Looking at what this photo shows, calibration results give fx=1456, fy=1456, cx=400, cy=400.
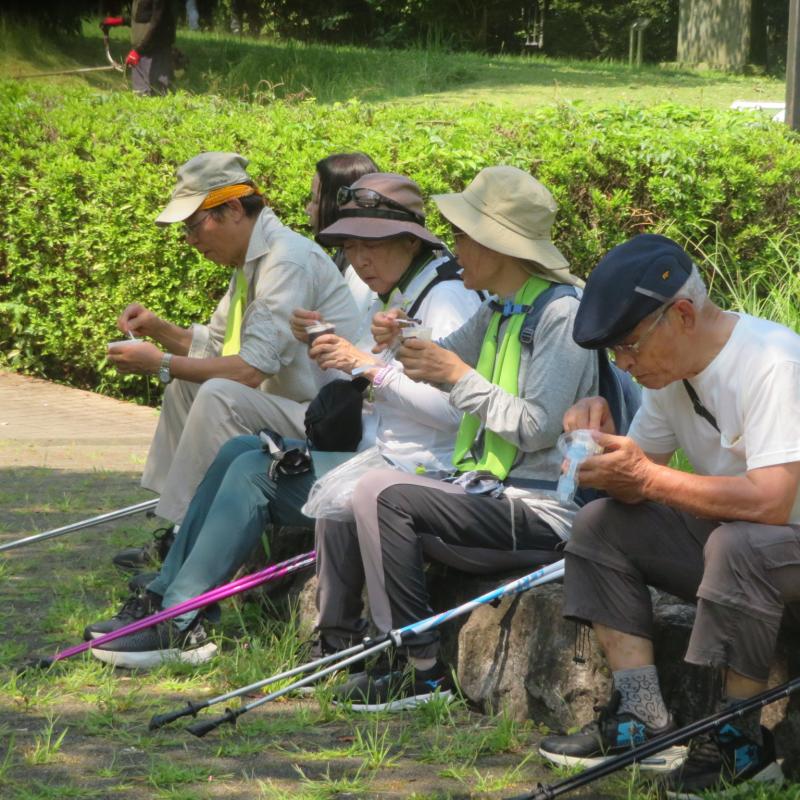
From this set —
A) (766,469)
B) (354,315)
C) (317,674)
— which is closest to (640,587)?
(766,469)

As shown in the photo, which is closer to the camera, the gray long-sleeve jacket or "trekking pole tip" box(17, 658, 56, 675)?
the gray long-sleeve jacket

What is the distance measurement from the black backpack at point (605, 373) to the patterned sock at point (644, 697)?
86 centimetres

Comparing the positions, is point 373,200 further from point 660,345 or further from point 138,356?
point 660,345

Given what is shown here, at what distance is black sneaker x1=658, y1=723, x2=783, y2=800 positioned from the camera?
11.0 feet

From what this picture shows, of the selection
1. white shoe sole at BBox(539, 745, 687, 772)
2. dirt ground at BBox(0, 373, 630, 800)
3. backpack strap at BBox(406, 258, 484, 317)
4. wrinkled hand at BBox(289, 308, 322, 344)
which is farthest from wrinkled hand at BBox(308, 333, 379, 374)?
white shoe sole at BBox(539, 745, 687, 772)

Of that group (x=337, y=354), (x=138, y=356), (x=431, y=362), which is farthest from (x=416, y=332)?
(x=138, y=356)

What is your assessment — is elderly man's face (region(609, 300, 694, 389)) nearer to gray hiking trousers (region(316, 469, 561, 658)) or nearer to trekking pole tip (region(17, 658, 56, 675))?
gray hiking trousers (region(316, 469, 561, 658))

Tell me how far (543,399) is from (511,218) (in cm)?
60

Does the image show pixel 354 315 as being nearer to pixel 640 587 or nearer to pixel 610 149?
pixel 640 587

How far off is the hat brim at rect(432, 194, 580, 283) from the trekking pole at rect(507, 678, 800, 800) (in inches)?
58.7

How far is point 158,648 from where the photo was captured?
4.68 m

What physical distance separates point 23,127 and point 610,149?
4056 mm

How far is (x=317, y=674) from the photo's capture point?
401cm

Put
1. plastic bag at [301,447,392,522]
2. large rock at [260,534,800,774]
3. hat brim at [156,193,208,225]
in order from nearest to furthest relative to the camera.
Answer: large rock at [260,534,800,774] < plastic bag at [301,447,392,522] < hat brim at [156,193,208,225]
